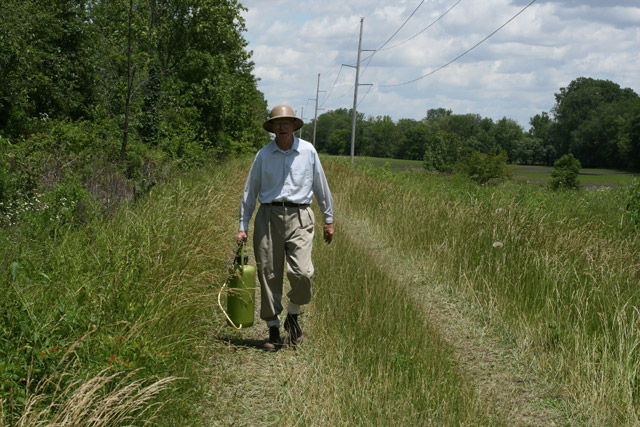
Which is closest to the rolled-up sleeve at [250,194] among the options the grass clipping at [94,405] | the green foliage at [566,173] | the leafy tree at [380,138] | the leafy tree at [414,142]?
→ the grass clipping at [94,405]

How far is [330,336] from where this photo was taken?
17.3ft

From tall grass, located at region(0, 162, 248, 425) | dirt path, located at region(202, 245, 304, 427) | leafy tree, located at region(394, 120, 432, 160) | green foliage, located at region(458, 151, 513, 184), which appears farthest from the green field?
leafy tree, located at region(394, 120, 432, 160)

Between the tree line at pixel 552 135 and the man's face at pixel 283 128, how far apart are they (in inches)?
1318

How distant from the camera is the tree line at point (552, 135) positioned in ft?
259

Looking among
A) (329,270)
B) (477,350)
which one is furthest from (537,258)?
(329,270)

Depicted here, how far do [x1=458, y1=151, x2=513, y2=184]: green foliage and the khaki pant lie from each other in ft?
72.1

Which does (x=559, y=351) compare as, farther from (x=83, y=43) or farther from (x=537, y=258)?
(x=83, y=43)

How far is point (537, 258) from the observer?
21.4 feet

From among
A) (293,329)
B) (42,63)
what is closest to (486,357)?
(293,329)

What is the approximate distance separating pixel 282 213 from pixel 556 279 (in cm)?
281

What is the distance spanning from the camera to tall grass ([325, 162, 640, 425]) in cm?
437

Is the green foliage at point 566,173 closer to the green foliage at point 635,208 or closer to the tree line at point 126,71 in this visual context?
the tree line at point 126,71

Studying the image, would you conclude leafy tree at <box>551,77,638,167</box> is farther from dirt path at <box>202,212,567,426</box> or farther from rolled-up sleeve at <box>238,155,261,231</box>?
rolled-up sleeve at <box>238,155,261,231</box>

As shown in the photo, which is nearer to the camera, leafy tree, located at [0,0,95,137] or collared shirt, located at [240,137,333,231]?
collared shirt, located at [240,137,333,231]
